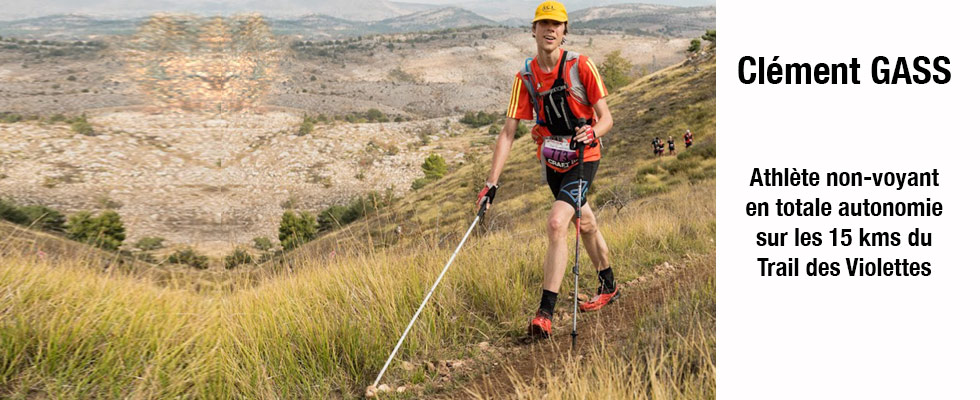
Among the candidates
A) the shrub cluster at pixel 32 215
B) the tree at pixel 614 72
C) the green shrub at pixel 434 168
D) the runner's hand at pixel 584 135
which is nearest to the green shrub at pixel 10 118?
the shrub cluster at pixel 32 215

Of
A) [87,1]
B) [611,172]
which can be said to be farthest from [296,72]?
[87,1]

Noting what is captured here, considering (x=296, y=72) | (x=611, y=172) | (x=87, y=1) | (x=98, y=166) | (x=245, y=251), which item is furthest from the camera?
(x=296, y=72)

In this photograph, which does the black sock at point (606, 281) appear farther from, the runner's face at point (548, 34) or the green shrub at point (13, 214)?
the green shrub at point (13, 214)

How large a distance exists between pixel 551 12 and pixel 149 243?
302cm

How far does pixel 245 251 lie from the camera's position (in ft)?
12.2

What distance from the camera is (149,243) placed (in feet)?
12.7

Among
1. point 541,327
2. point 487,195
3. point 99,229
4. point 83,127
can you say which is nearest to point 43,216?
point 99,229

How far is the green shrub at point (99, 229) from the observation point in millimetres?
3969

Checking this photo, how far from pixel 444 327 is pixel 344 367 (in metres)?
0.77

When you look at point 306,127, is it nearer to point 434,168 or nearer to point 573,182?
point 434,168

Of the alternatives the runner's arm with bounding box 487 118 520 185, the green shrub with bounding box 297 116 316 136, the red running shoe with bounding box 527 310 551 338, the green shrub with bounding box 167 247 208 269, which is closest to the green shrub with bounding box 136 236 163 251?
the green shrub with bounding box 167 247 208 269

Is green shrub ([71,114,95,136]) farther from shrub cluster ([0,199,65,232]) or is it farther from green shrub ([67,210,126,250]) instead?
green shrub ([67,210,126,250])

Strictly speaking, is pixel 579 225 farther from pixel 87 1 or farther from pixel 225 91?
pixel 87 1

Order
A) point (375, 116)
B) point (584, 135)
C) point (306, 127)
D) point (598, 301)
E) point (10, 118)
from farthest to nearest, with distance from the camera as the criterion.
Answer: point (375, 116) → point (306, 127) → point (10, 118) → point (598, 301) → point (584, 135)
